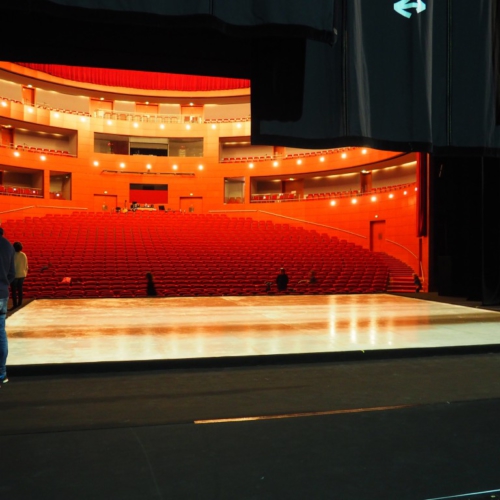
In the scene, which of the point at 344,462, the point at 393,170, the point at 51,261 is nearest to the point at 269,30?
the point at 344,462

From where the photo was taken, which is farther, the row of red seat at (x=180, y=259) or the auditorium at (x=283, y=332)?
the row of red seat at (x=180, y=259)

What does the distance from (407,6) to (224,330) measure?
472 centimetres

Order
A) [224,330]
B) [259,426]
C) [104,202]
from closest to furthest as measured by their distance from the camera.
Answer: [259,426] < [224,330] < [104,202]

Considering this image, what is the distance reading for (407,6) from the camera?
19.5ft

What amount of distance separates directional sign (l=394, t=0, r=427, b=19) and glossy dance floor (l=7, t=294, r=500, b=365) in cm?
377

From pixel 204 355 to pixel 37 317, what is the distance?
4.88 m

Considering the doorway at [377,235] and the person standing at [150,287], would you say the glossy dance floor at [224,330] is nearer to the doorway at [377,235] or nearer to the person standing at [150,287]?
the person standing at [150,287]

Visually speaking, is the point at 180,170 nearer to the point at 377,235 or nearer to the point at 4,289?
the point at 377,235

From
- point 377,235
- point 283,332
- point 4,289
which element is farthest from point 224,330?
point 377,235

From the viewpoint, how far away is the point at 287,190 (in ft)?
112

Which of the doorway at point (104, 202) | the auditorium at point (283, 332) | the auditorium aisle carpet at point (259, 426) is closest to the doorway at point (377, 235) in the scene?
the auditorium at point (283, 332)

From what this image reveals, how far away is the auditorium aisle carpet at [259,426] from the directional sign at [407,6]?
12.4ft

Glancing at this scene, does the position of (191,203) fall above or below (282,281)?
above

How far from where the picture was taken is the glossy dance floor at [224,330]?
584 cm
